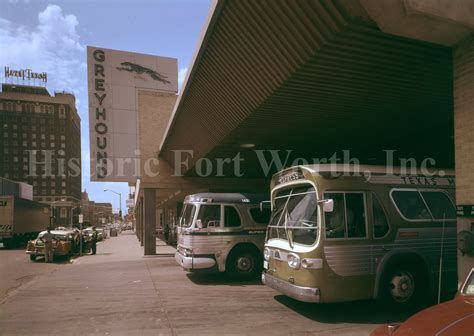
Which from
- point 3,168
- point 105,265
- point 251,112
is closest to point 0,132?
point 3,168

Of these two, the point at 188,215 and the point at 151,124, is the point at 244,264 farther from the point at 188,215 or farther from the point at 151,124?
the point at 151,124

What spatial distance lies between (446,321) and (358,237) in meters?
3.84

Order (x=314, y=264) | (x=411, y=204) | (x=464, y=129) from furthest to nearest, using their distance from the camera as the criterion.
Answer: (x=411, y=204) → (x=314, y=264) → (x=464, y=129)

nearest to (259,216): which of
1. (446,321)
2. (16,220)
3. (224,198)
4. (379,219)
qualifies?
(224,198)

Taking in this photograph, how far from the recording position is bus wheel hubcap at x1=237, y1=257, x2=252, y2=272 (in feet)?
38.8

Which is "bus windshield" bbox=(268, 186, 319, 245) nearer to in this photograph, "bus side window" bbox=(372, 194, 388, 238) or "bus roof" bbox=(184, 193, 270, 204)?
"bus side window" bbox=(372, 194, 388, 238)

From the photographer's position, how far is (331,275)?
712cm

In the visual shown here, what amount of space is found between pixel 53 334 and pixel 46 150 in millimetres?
139406

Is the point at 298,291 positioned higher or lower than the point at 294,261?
lower

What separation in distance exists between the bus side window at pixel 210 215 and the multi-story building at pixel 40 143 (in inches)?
4798

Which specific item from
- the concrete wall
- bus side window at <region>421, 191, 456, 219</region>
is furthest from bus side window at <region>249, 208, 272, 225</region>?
the concrete wall

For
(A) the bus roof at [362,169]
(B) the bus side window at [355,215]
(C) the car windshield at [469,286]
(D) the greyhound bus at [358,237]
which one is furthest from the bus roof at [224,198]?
(C) the car windshield at [469,286]

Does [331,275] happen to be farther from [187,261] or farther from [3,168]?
[3,168]

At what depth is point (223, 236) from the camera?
1184 centimetres
